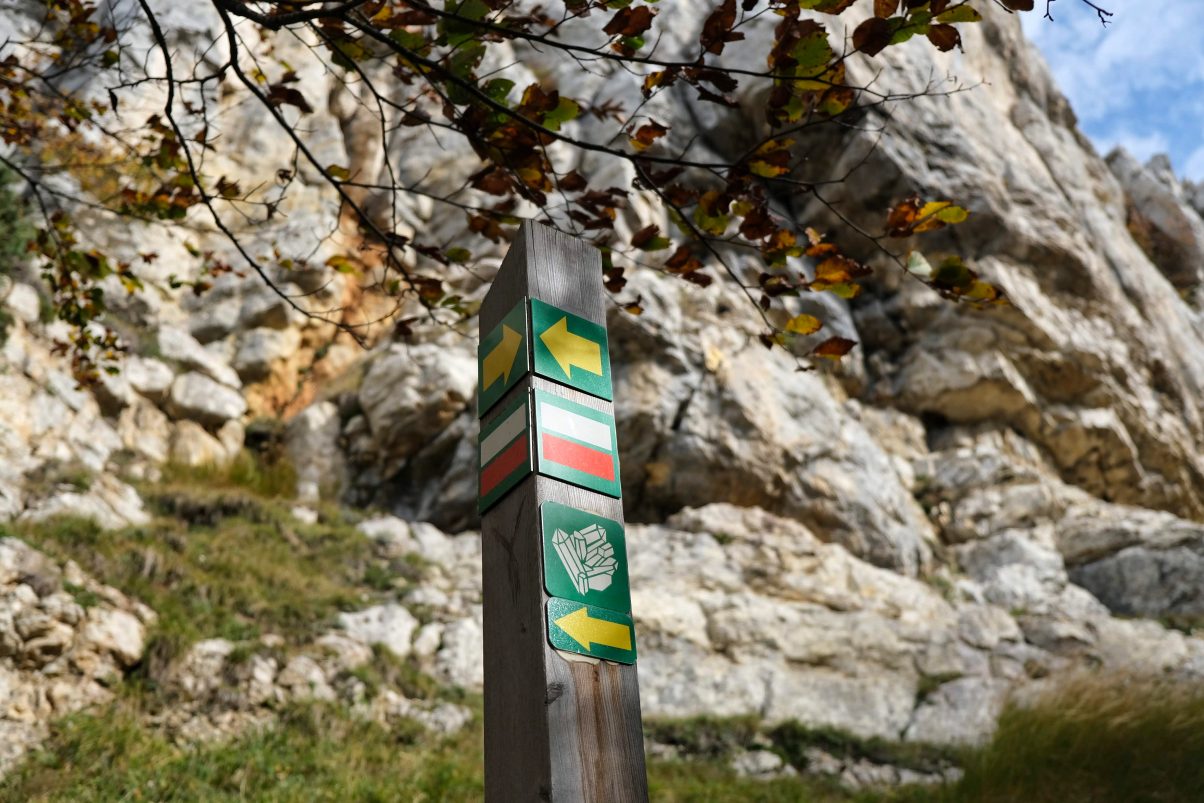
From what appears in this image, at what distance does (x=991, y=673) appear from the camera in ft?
25.6

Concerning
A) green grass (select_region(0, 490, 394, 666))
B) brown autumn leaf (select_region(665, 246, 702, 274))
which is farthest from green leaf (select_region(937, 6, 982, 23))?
green grass (select_region(0, 490, 394, 666))

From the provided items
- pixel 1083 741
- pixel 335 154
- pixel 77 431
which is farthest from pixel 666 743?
pixel 335 154

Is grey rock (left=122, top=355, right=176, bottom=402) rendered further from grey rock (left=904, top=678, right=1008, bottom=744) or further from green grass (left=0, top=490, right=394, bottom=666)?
grey rock (left=904, top=678, right=1008, bottom=744)

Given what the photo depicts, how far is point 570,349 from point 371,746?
4.36 metres

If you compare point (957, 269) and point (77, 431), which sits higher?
point (77, 431)

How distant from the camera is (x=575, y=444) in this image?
1862mm

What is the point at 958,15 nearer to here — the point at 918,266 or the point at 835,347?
the point at 918,266

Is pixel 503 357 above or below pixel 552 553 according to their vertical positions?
above

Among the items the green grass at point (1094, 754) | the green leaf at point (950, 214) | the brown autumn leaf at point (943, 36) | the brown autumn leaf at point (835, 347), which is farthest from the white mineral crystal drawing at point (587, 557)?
the green grass at point (1094, 754)

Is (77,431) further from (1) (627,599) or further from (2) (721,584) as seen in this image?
(1) (627,599)

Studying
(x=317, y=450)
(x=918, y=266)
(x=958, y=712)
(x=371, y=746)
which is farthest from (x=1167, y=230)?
(x=918, y=266)

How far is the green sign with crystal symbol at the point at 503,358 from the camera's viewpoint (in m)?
1.92

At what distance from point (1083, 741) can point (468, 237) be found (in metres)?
9.62

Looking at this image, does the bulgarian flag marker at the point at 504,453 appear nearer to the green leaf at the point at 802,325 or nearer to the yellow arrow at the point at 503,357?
the yellow arrow at the point at 503,357
